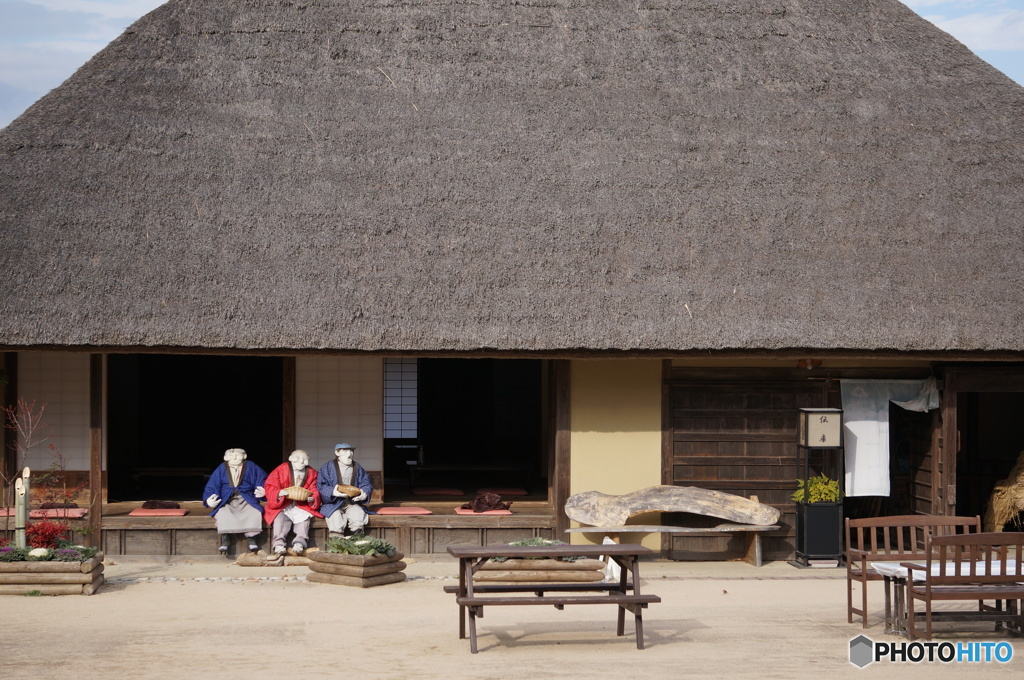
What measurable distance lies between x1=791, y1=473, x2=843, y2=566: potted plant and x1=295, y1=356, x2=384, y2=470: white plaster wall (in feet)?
13.4

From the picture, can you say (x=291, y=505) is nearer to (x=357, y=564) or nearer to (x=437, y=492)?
(x=357, y=564)

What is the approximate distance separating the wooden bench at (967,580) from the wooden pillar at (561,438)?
4.00 m

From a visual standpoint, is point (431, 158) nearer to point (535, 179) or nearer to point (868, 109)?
point (535, 179)

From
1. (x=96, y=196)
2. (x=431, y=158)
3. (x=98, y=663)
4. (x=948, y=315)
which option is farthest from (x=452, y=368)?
(x=98, y=663)

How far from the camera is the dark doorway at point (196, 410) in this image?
1489cm

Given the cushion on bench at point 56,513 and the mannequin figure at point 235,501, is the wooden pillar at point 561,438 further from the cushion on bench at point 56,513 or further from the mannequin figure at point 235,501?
the cushion on bench at point 56,513

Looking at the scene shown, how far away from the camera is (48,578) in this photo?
8.83 m

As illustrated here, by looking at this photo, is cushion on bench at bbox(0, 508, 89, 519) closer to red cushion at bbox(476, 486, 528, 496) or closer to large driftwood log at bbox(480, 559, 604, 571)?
red cushion at bbox(476, 486, 528, 496)

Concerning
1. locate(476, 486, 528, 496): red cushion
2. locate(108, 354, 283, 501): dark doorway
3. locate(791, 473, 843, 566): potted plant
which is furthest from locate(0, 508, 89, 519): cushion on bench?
locate(791, 473, 843, 566): potted plant

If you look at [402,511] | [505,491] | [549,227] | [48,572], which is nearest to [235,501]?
[402,511]

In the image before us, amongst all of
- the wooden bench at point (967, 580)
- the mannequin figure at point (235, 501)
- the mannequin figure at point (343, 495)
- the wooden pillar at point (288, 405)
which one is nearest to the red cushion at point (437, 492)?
the wooden pillar at point (288, 405)

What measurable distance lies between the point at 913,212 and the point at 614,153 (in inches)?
115

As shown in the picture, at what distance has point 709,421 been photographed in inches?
425

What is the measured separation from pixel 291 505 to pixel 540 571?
273 centimetres
